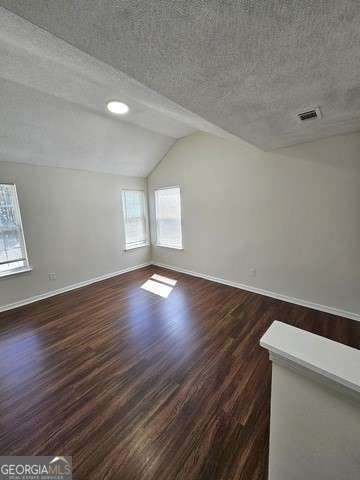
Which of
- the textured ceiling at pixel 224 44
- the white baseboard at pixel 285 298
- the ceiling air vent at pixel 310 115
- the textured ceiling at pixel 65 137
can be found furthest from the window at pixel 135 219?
the ceiling air vent at pixel 310 115

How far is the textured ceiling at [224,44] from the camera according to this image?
75cm

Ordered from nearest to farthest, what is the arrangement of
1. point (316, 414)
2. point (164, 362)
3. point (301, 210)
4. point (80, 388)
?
point (316, 414), point (80, 388), point (164, 362), point (301, 210)

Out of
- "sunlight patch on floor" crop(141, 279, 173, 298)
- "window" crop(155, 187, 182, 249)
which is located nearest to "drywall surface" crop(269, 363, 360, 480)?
"sunlight patch on floor" crop(141, 279, 173, 298)

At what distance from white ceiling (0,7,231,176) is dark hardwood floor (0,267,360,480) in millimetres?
2282

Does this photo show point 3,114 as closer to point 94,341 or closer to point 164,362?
point 94,341

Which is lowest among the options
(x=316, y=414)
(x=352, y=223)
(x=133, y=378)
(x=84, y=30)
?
(x=133, y=378)

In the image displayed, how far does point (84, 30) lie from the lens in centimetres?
82

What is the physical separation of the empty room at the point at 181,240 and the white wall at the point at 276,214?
0.03m

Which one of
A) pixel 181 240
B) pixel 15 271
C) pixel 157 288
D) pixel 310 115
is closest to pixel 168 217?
pixel 181 240

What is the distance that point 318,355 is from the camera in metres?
0.67

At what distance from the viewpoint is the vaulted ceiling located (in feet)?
2.49

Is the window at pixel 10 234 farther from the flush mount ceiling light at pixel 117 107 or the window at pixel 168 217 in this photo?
the window at pixel 168 217

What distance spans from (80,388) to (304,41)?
275 cm

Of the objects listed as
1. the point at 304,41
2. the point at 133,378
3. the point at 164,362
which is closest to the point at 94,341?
the point at 133,378
